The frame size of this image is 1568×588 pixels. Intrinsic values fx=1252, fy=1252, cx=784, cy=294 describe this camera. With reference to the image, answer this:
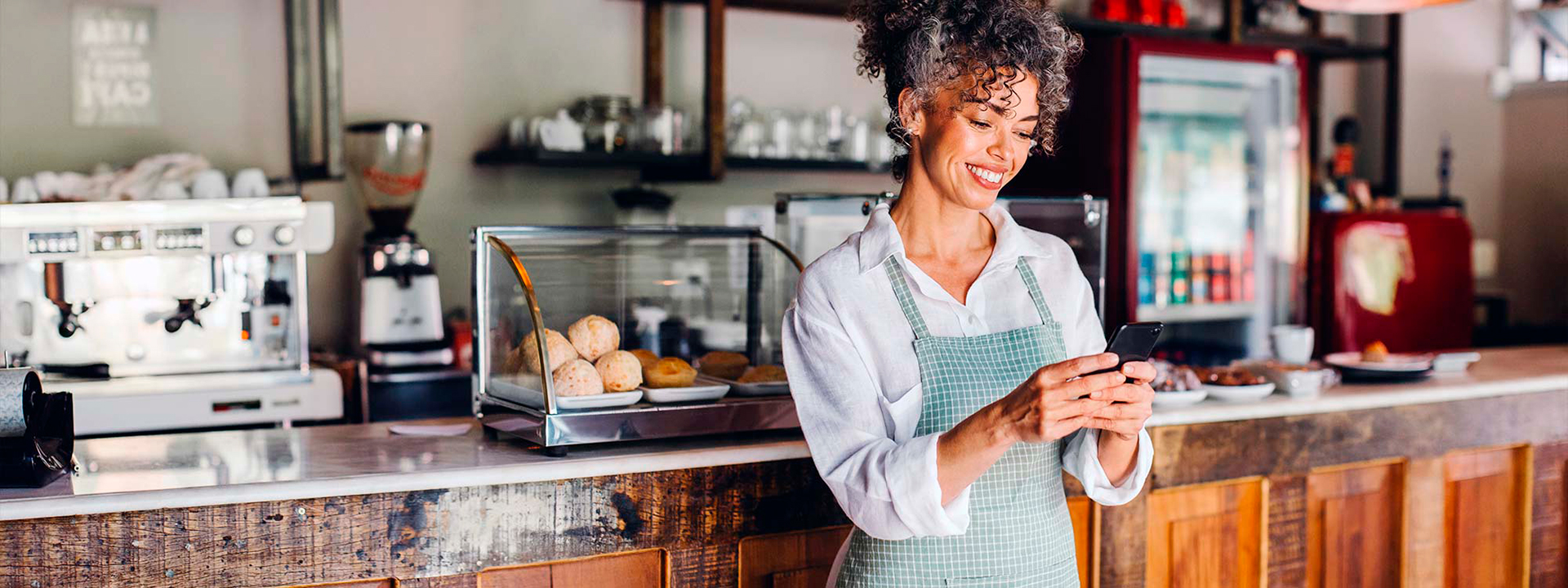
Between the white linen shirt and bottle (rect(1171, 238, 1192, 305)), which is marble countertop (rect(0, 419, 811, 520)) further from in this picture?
bottle (rect(1171, 238, 1192, 305))

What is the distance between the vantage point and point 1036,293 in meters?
1.90

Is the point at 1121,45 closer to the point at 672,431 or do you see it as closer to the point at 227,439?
the point at 672,431

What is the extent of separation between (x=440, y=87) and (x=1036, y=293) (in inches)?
128

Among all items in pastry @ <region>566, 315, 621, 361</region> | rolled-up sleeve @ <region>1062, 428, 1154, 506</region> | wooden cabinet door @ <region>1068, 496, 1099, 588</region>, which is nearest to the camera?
rolled-up sleeve @ <region>1062, 428, 1154, 506</region>

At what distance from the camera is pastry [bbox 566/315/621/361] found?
89.9 inches

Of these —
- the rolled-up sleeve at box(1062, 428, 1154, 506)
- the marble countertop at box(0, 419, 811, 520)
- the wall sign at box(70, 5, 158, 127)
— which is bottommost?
the marble countertop at box(0, 419, 811, 520)

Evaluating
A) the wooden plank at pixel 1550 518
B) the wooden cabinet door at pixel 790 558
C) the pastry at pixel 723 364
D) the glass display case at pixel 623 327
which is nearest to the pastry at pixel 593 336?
the glass display case at pixel 623 327

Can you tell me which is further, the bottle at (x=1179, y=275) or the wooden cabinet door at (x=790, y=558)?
the bottle at (x=1179, y=275)

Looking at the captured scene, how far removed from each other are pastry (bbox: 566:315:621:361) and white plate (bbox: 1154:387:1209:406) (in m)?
1.12

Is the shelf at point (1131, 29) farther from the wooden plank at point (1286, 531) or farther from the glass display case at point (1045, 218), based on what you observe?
the wooden plank at point (1286, 531)

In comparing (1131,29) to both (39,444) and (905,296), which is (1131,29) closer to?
(905,296)

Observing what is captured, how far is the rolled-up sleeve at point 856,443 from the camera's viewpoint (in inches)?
62.8

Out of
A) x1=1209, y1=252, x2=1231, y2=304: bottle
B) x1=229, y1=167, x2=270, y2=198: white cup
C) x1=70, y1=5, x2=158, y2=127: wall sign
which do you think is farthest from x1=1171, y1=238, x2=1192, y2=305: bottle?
x1=70, y1=5, x2=158, y2=127: wall sign

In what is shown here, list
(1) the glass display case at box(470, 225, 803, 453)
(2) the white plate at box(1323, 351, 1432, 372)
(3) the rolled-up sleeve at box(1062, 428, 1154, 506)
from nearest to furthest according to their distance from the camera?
(3) the rolled-up sleeve at box(1062, 428, 1154, 506), (1) the glass display case at box(470, 225, 803, 453), (2) the white plate at box(1323, 351, 1432, 372)
